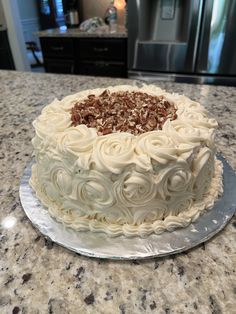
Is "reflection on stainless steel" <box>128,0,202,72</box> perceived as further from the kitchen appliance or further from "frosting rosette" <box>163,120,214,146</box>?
"frosting rosette" <box>163,120,214,146</box>

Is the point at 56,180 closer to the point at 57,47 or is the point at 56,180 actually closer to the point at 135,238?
the point at 135,238

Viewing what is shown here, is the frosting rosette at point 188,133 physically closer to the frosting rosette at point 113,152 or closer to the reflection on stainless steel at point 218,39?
the frosting rosette at point 113,152

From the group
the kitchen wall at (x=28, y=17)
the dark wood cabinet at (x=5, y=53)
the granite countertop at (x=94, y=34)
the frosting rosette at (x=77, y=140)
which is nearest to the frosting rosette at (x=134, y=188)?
the frosting rosette at (x=77, y=140)

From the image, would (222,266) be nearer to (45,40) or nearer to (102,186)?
(102,186)

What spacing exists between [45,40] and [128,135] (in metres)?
2.66

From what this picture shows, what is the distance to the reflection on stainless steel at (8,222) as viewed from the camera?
69cm

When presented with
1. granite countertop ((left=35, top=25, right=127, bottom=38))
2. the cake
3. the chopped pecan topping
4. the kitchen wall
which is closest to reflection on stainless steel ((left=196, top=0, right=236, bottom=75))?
granite countertop ((left=35, top=25, right=127, bottom=38))

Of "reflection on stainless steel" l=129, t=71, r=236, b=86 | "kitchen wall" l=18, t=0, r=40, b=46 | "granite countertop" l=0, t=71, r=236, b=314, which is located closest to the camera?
"granite countertop" l=0, t=71, r=236, b=314

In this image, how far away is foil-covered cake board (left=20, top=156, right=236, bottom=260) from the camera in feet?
1.94

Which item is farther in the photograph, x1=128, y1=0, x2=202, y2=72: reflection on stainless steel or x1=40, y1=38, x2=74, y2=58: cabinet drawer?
x1=40, y1=38, x2=74, y2=58: cabinet drawer

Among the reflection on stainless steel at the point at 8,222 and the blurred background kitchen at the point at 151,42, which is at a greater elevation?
the blurred background kitchen at the point at 151,42

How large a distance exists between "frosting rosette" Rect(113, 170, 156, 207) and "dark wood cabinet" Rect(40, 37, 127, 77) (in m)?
2.24

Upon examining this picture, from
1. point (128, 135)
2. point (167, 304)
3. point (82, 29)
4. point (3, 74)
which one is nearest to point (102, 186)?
point (128, 135)

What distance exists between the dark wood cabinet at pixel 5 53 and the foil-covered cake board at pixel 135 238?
3.46m
